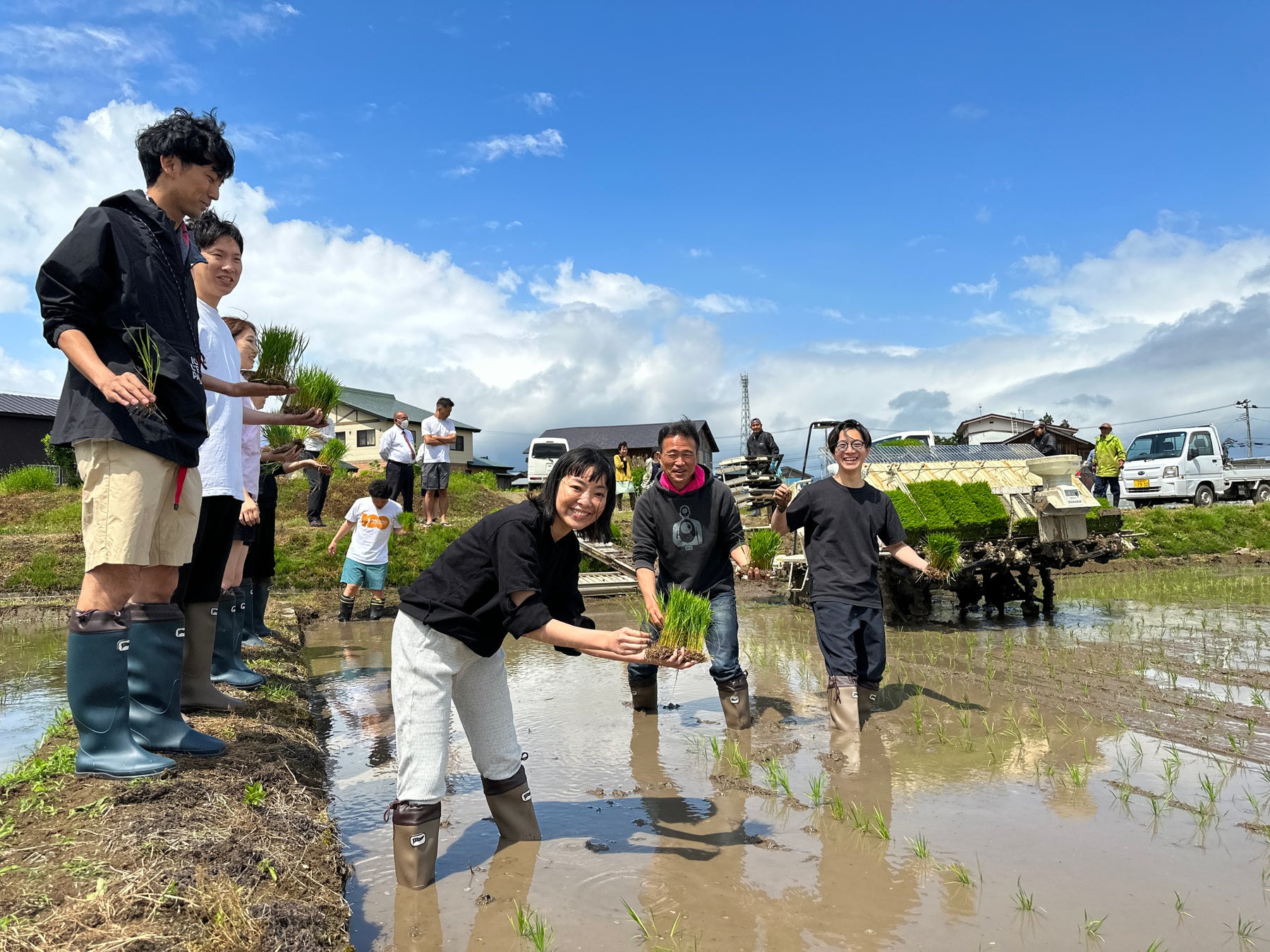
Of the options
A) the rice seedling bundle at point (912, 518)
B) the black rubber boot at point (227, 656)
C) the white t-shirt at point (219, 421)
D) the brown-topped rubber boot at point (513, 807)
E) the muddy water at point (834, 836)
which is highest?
the white t-shirt at point (219, 421)

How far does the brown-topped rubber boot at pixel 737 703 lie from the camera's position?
5445mm

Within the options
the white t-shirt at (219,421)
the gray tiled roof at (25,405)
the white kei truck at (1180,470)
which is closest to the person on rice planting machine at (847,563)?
the white t-shirt at (219,421)

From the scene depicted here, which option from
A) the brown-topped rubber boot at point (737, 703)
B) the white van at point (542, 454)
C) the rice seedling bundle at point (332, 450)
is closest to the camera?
the brown-topped rubber boot at point (737, 703)

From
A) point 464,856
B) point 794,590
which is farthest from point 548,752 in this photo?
point 794,590

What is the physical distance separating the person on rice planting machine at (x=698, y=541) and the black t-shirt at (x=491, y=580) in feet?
6.94

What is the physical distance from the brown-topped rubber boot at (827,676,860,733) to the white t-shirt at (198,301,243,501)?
361 centimetres

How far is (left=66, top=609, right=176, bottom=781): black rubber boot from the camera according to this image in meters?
2.92

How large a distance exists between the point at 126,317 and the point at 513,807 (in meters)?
2.48

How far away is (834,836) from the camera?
362 cm

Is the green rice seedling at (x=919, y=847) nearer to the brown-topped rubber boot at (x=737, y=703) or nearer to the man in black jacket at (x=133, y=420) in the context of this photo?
the brown-topped rubber boot at (x=737, y=703)

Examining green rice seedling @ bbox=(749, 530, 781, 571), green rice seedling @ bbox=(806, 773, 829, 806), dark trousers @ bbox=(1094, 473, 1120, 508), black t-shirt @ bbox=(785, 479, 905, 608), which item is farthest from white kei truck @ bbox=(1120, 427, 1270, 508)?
green rice seedling @ bbox=(806, 773, 829, 806)

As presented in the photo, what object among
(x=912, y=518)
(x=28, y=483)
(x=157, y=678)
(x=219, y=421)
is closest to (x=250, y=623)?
(x=219, y=421)

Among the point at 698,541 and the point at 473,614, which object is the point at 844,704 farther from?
the point at 473,614

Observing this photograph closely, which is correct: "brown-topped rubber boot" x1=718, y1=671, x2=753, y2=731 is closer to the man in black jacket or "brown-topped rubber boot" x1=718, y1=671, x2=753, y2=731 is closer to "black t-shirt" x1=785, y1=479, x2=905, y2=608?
"black t-shirt" x1=785, y1=479, x2=905, y2=608
